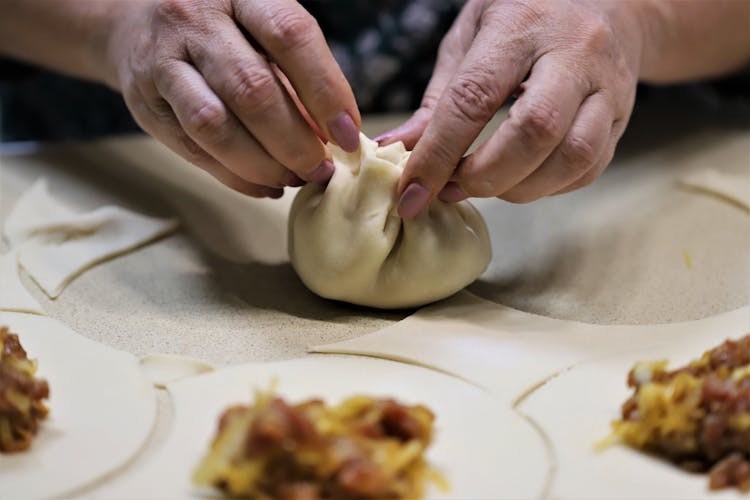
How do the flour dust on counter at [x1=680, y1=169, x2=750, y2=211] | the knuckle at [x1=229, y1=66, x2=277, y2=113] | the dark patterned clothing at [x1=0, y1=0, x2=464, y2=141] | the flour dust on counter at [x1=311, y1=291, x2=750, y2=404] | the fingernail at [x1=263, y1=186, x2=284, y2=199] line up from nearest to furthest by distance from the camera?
the flour dust on counter at [x1=311, y1=291, x2=750, y2=404] → the knuckle at [x1=229, y1=66, x2=277, y2=113] → the fingernail at [x1=263, y1=186, x2=284, y2=199] → the flour dust on counter at [x1=680, y1=169, x2=750, y2=211] → the dark patterned clothing at [x1=0, y1=0, x2=464, y2=141]

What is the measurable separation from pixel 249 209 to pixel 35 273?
0.55m

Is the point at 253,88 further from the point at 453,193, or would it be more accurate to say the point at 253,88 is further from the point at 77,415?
the point at 77,415

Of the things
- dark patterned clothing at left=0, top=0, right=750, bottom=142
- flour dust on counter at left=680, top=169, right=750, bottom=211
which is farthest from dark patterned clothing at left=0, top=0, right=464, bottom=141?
flour dust on counter at left=680, top=169, right=750, bottom=211

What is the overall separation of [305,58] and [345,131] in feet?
0.47

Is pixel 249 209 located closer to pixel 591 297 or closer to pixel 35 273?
pixel 35 273

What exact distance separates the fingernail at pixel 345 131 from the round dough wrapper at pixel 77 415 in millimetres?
508

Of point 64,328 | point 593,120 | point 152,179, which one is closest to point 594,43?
point 593,120

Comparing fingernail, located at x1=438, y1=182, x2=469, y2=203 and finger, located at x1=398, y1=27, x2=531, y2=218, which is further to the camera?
fingernail, located at x1=438, y1=182, x2=469, y2=203

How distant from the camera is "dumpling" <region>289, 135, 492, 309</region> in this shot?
1.49 meters

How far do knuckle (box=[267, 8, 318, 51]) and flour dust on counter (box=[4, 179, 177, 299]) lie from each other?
0.65m

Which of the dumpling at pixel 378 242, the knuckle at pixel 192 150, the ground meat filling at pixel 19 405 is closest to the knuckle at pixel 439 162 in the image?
the dumpling at pixel 378 242

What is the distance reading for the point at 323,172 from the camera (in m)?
1.53

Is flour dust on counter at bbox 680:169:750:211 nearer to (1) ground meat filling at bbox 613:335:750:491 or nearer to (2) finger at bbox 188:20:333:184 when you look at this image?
(1) ground meat filling at bbox 613:335:750:491

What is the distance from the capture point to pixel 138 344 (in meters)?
1.43
